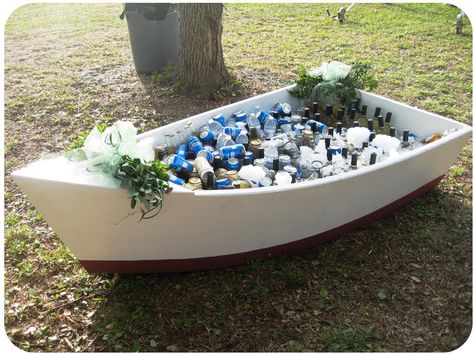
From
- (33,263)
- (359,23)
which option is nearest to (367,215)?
(33,263)

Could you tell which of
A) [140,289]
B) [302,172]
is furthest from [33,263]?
[302,172]

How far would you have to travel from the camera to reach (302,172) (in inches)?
114

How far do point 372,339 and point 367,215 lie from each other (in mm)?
906

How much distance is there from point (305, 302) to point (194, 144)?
1.19 metres

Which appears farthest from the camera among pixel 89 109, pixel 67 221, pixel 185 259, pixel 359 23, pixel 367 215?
pixel 359 23

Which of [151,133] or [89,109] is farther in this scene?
[89,109]

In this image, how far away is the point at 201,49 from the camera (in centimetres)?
462

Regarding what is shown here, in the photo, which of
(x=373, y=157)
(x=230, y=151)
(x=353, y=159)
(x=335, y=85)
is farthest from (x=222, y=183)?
(x=335, y=85)

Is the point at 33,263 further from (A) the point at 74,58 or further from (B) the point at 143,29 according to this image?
(A) the point at 74,58

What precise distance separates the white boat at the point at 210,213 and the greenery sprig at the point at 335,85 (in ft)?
2.99

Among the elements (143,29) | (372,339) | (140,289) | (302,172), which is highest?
(143,29)

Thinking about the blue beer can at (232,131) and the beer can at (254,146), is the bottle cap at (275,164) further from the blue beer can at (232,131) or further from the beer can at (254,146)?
the blue beer can at (232,131)

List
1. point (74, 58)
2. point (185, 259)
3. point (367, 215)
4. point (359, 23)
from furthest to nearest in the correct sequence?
point (359, 23), point (74, 58), point (367, 215), point (185, 259)

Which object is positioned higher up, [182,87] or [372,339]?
[182,87]
